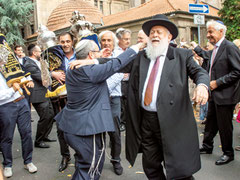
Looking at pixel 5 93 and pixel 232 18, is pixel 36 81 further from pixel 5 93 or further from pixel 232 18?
pixel 232 18

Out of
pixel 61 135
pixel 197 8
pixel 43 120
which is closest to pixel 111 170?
pixel 61 135

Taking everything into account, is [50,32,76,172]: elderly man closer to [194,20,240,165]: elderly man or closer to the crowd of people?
the crowd of people

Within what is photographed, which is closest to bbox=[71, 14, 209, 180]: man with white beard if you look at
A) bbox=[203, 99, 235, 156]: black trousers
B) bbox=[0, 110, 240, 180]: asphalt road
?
bbox=[0, 110, 240, 180]: asphalt road

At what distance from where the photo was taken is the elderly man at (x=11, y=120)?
3.85 m

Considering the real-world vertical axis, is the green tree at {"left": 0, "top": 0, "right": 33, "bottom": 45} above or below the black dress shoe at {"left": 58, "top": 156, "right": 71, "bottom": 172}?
above

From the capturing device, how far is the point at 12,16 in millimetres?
30844

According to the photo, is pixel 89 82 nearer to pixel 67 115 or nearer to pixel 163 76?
pixel 67 115

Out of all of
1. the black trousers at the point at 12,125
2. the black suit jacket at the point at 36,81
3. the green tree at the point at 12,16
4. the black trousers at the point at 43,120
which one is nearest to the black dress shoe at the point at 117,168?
the black trousers at the point at 12,125

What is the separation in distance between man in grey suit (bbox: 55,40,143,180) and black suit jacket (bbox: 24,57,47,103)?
9.27 ft

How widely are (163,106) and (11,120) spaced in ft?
8.24

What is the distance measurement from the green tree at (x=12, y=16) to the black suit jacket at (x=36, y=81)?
26676mm

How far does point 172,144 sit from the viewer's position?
2674mm

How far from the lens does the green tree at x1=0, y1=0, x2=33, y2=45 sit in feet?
98.0

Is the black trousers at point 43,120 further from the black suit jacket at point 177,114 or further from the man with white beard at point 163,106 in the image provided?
the black suit jacket at point 177,114
